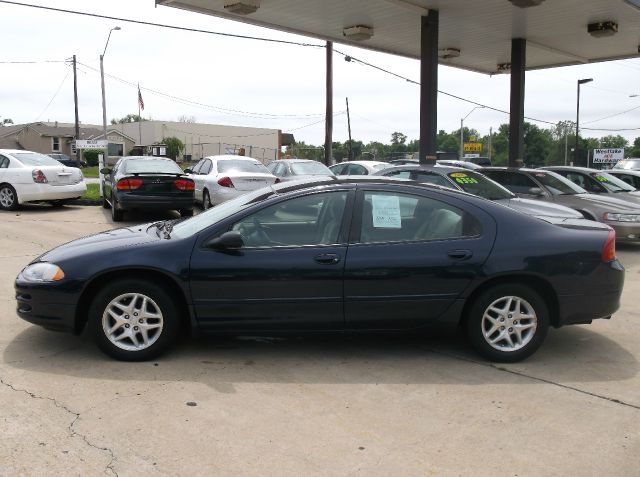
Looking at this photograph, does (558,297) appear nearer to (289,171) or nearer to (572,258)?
(572,258)

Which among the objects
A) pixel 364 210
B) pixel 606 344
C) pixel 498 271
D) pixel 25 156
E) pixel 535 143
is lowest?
pixel 606 344

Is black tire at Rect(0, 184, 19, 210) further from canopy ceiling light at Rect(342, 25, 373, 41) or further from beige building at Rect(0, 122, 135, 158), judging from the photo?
beige building at Rect(0, 122, 135, 158)

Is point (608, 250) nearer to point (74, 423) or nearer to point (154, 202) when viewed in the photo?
point (74, 423)

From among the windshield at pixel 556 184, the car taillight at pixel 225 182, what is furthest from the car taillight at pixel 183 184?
the windshield at pixel 556 184

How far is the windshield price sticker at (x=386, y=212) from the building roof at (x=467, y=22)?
323 inches

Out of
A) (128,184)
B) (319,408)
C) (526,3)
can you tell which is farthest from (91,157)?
(319,408)

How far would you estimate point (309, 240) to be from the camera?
4.79 metres

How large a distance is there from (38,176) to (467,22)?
A: 33.8ft

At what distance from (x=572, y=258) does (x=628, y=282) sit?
3.95 m

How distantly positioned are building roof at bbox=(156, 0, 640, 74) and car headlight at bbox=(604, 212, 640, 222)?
4.34 metres

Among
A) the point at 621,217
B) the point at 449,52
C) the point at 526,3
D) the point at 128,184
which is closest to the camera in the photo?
the point at 621,217

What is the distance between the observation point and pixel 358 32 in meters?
14.1

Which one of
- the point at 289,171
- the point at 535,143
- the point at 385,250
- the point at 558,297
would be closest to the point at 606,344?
the point at 558,297

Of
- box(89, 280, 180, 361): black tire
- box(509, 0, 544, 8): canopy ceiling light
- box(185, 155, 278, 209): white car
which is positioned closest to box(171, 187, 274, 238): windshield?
box(89, 280, 180, 361): black tire
